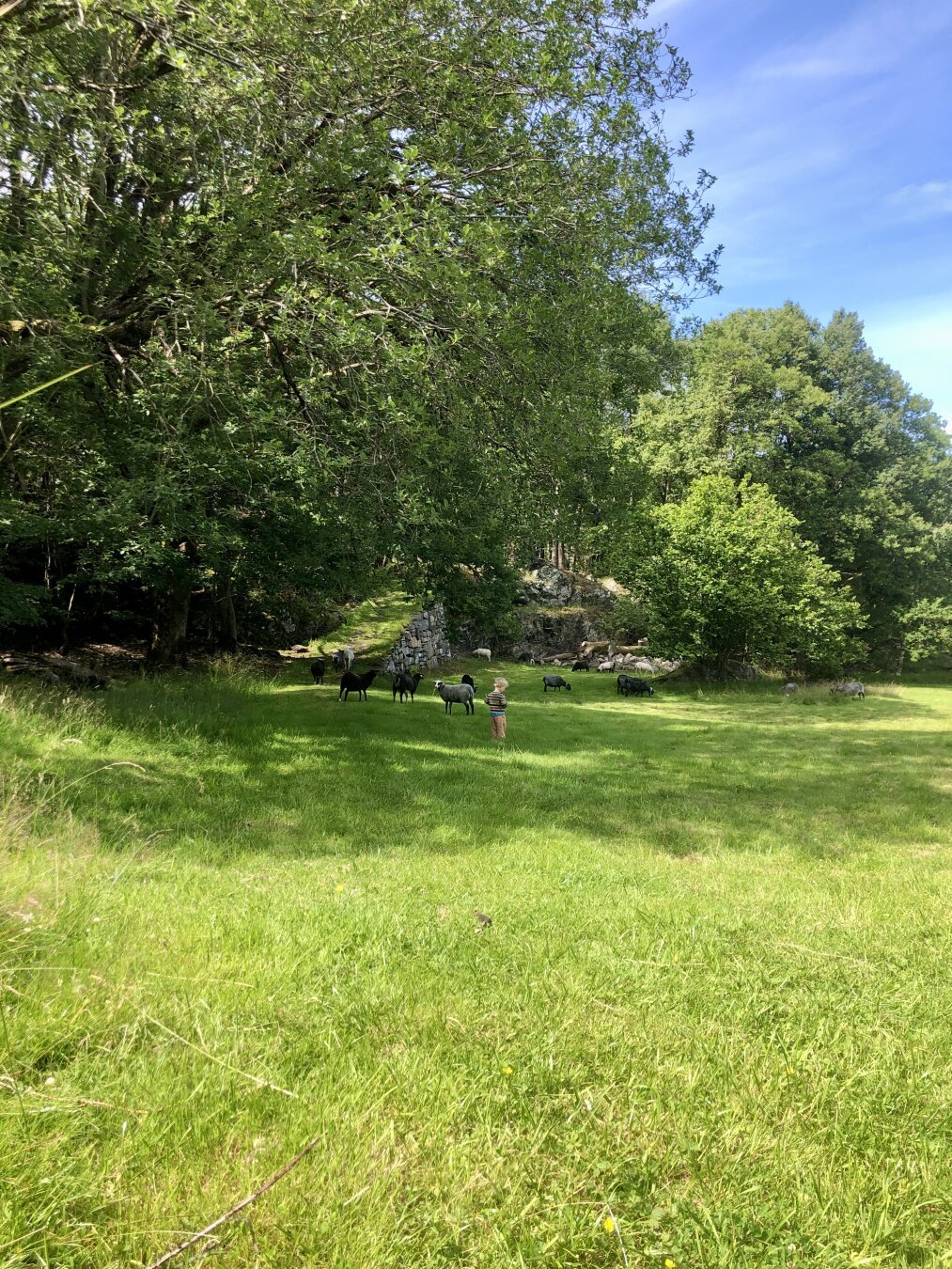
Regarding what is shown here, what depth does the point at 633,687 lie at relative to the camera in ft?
83.1

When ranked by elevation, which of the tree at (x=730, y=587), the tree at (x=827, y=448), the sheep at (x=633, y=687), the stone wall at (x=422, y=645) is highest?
the tree at (x=827, y=448)

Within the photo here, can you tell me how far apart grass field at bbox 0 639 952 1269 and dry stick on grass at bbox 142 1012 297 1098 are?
24 millimetres

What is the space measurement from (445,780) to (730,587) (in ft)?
64.1

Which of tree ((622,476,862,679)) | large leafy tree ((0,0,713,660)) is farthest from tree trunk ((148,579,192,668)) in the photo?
tree ((622,476,862,679))

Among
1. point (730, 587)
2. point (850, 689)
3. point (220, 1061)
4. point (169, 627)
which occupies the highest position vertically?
point (730, 587)

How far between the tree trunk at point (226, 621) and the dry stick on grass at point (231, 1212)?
20773 mm

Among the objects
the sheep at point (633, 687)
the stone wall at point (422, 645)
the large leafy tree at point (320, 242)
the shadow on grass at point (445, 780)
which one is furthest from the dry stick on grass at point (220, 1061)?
the sheep at point (633, 687)

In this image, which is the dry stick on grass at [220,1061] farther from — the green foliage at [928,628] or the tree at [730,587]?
the green foliage at [928,628]

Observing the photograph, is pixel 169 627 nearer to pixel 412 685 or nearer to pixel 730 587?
pixel 412 685

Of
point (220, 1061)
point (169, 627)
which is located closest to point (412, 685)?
point (169, 627)

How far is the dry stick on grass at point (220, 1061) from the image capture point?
269cm

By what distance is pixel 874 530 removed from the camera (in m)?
36.2

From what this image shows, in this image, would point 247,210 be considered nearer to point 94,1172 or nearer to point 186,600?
point 94,1172

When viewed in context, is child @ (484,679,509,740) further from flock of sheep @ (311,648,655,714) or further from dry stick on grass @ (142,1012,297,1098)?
dry stick on grass @ (142,1012,297,1098)
